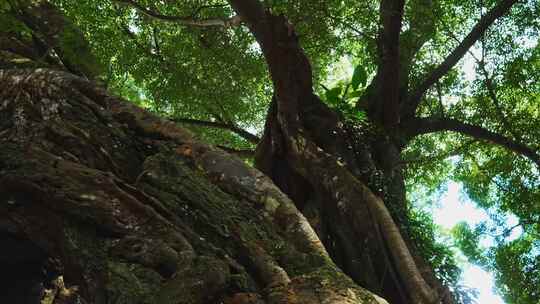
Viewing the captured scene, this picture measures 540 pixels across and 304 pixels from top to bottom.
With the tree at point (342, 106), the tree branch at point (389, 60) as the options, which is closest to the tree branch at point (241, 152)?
the tree at point (342, 106)

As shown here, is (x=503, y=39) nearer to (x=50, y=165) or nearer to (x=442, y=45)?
(x=442, y=45)

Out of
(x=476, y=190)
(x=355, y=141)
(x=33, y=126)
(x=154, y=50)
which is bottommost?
(x=33, y=126)

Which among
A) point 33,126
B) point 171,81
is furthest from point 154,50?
point 33,126

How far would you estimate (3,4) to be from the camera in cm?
511

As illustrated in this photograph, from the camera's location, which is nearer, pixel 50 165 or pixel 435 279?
pixel 50 165

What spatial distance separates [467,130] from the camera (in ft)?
21.6

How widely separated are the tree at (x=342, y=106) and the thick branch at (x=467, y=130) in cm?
2

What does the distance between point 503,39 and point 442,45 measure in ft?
3.37

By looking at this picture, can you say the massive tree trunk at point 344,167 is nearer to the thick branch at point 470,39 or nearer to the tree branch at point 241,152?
the thick branch at point 470,39

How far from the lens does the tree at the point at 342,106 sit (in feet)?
13.5

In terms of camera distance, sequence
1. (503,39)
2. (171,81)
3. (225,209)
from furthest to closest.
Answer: (171,81)
(503,39)
(225,209)

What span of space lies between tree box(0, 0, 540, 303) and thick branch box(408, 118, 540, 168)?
0.06ft

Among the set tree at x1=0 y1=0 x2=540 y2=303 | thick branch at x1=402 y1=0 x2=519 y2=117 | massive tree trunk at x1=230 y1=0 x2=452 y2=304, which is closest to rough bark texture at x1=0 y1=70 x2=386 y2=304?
tree at x1=0 y1=0 x2=540 y2=303

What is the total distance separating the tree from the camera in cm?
412
